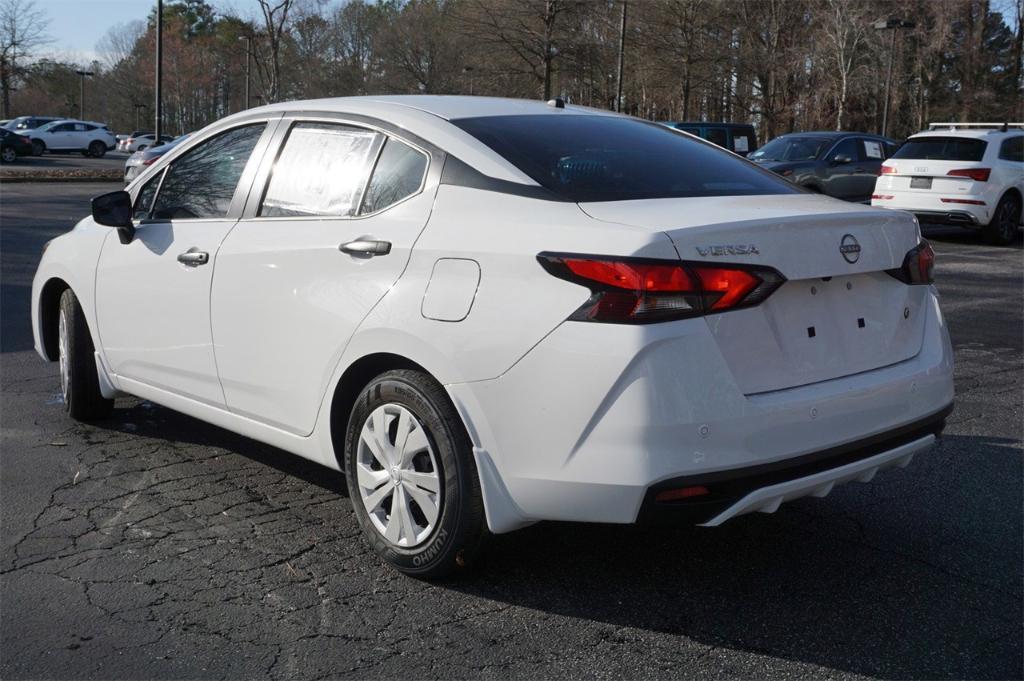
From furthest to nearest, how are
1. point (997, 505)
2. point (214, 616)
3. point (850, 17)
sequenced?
point (850, 17), point (997, 505), point (214, 616)

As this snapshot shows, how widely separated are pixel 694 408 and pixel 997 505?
7.02ft

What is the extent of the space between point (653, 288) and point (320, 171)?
1648 millimetres

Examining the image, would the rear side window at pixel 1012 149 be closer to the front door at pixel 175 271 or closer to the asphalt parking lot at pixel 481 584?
the asphalt parking lot at pixel 481 584

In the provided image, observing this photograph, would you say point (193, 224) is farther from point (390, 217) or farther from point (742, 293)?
point (742, 293)

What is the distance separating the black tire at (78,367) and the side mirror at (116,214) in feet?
2.17

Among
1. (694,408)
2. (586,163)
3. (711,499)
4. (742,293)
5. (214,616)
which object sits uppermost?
(586,163)

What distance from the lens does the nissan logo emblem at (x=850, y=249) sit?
3.41 metres

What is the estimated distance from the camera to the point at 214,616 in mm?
3383

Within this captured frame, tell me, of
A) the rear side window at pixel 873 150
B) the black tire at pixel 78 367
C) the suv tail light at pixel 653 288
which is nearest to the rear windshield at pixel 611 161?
the suv tail light at pixel 653 288

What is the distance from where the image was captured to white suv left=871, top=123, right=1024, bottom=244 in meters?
16.1

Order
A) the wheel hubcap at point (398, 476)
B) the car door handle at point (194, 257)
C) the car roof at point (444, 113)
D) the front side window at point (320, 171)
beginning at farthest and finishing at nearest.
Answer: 1. the car door handle at point (194, 257)
2. the front side window at point (320, 171)
3. the car roof at point (444, 113)
4. the wheel hubcap at point (398, 476)

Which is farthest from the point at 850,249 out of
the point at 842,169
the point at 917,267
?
the point at 842,169

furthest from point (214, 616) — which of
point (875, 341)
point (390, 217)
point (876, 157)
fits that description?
point (876, 157)

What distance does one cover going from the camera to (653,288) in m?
3.02
